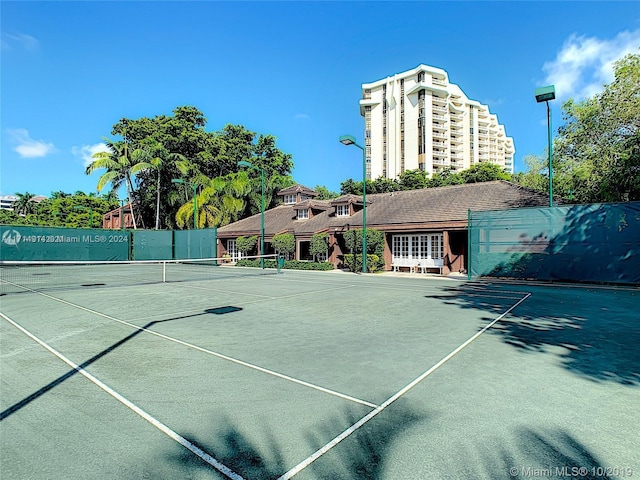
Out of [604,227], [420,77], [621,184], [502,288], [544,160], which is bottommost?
[502,288]

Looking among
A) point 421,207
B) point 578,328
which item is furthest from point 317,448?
point 421,207

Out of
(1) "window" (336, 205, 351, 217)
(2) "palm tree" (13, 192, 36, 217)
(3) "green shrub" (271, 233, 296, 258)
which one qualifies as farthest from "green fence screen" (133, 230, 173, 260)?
(2) "palm tree" (13, 192, 36, 217)

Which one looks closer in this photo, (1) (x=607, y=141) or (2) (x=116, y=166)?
(1) (x=607, y=141)

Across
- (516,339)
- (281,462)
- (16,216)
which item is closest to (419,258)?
(516,339)

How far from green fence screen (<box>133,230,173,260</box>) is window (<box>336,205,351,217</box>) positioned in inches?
684

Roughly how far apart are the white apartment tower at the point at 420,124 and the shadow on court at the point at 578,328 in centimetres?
8471

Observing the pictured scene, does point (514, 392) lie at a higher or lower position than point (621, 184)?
lower

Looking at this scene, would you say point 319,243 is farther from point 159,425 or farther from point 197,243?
point 159,425

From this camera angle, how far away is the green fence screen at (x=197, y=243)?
1355 inches

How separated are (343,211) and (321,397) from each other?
2701cm

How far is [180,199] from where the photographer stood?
44.3 meters

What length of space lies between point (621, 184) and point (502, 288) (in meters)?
8.41

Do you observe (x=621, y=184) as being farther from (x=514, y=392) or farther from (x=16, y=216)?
(x=16, y=216)

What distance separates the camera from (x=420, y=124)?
9531 centimetres
